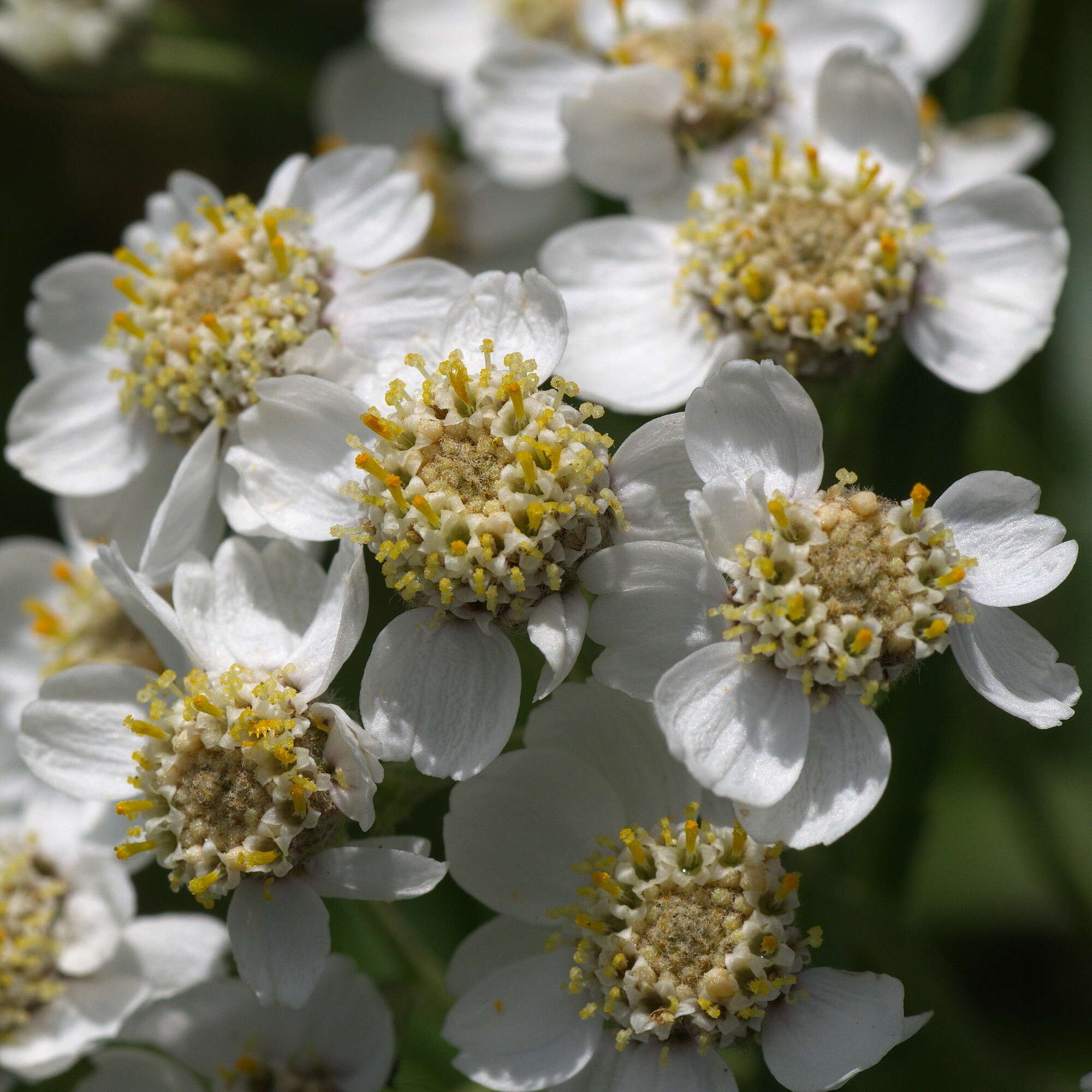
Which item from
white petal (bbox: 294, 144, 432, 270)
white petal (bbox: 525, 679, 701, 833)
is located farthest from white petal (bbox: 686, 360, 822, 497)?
white petal (bbox: 294, 144, 432, 270)

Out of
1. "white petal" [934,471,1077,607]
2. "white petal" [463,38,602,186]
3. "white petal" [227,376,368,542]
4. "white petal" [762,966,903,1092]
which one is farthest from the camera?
"white petal" [463,38,602,186]

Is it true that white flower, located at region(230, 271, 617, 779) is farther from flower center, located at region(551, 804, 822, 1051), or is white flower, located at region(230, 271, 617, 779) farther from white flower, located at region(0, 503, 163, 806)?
white flower, located at region(0, 503, 163, 806)

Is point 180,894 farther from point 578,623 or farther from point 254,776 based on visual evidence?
point 578,623

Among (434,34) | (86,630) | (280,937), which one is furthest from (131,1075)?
(434,34)

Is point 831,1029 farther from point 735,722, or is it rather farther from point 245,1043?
point 245,1043

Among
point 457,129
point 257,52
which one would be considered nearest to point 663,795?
point 457,129

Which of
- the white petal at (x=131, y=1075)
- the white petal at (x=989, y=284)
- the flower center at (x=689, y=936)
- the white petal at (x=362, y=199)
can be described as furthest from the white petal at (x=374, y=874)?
the white petal at (x=989, y=284)

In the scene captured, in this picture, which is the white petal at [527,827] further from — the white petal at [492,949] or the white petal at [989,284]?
the white petal at [989,284]
